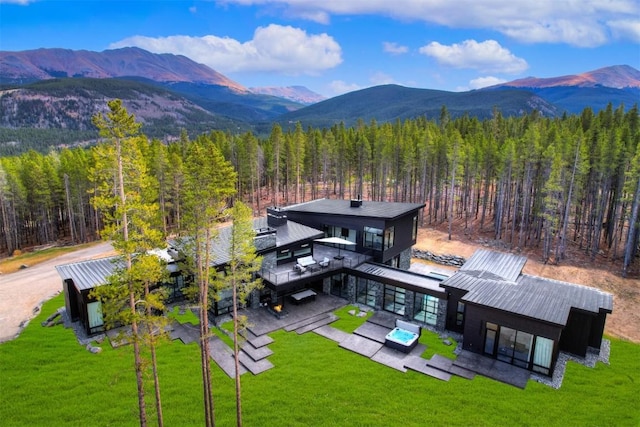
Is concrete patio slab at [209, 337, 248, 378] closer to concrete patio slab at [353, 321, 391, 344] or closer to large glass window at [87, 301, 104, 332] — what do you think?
large glass window at [87, 301, 104, 332]

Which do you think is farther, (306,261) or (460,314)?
(306,261)

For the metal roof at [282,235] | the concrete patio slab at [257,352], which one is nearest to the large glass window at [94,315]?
the metal roof at [282,235]

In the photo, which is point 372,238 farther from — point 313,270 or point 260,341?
point 260,341

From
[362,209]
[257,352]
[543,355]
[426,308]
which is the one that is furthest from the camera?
[362,209]

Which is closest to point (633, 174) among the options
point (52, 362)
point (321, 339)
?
point (321, 339)

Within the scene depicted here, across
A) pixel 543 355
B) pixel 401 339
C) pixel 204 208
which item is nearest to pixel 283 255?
pixel 401 339

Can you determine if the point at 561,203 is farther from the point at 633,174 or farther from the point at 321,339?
the point at 321,339
